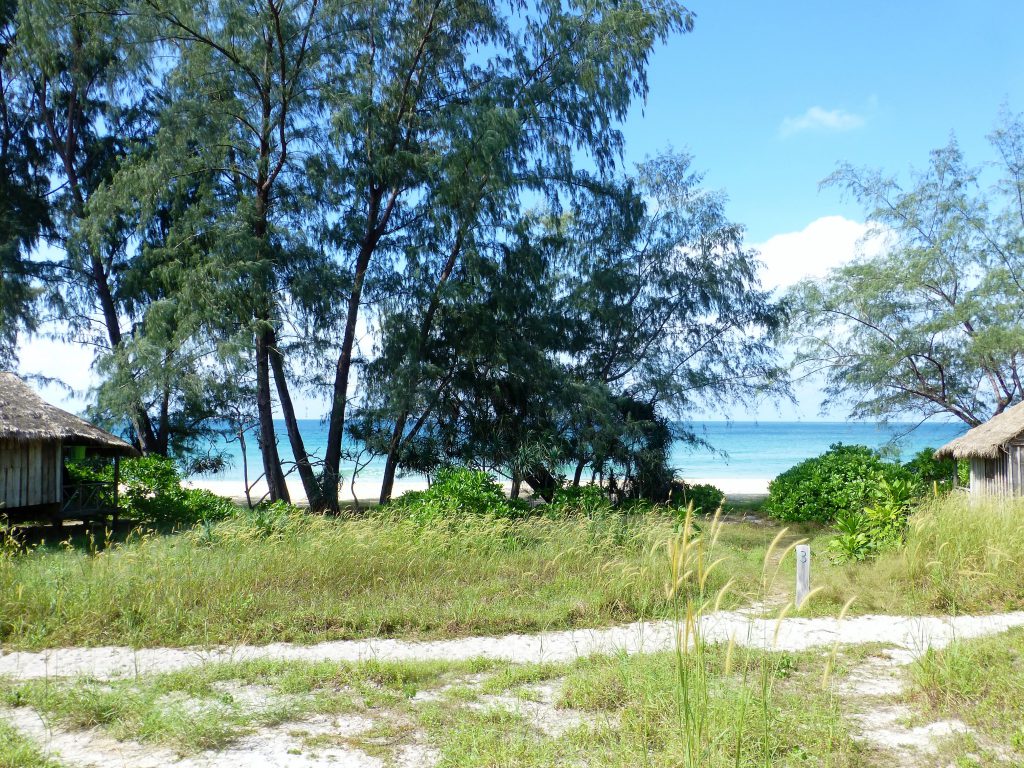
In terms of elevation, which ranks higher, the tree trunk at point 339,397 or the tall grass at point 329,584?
the tree trunk at point 339,397

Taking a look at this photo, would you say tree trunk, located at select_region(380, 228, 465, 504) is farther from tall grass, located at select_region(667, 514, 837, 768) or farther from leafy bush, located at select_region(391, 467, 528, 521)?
tall grass, located at select_region(667, 514, 837, 768)

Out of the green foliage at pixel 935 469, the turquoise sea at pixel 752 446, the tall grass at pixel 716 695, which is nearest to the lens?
the tall grass at pixel 716 695

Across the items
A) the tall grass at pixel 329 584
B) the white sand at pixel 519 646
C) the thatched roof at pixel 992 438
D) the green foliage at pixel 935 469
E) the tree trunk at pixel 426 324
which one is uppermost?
the tree trunk at pixel 426 324

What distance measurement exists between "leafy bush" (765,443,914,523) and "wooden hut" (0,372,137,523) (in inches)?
470

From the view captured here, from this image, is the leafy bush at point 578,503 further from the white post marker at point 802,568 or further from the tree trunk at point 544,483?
the white post marker at point 802,568

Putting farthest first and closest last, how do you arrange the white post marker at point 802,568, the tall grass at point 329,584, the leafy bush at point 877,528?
the leafy bush at point 877,528
the white post marker at point 802,568
the tall grass at point 329,584

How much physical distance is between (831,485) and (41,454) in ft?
44.4

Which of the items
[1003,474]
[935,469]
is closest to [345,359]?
[1003,474]

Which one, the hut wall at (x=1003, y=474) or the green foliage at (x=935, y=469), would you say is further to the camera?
the green foliage at (x=935, y=469)

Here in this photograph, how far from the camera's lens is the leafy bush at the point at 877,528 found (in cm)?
841

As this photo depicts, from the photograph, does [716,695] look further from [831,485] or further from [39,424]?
[39,424]

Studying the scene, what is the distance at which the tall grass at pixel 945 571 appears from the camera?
Answer: 7.13m

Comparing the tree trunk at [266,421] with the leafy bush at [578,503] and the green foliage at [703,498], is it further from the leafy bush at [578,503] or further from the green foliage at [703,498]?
the green foliage at [703,498]

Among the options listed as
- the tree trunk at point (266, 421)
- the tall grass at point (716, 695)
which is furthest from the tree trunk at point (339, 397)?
the tall grass at point (716, 695)
